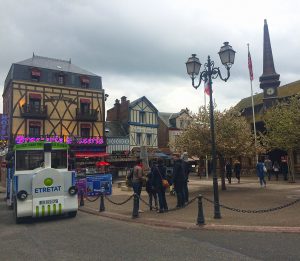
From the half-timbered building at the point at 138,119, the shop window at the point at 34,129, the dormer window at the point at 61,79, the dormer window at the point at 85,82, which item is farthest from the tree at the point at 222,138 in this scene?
the half-timbered building at the point at 138,119

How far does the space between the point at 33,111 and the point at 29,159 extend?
19383 mm

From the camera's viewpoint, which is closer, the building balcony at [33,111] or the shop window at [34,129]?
the building balcony at [33,111]

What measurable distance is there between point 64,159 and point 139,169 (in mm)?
2622

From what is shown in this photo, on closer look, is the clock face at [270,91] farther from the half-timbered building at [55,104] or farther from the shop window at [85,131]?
the shop window at [85,131]

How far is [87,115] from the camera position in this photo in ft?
105

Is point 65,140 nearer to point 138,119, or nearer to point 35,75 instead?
point 35,75

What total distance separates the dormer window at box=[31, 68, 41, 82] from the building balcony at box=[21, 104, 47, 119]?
2744mm

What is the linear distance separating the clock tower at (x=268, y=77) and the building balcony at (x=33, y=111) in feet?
70.9

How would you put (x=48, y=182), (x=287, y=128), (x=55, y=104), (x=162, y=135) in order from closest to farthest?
(x=48, y=182)
(x=287, y=128)
(x=55, y=104)
(x=162, y=135)

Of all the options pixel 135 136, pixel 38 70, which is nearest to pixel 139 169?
pixel 38 70

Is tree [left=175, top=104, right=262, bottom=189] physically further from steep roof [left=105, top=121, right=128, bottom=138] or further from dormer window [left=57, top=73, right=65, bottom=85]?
steep roof [left=105, top=121, right=128, bottom=138]

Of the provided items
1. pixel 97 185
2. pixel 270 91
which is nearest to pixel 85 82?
pixel 97 185

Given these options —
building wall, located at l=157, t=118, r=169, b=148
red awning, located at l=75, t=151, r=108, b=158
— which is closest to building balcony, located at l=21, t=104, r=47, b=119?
red awning, located at l=75, t=151, r=108, b=158

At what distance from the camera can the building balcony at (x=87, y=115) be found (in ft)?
103
